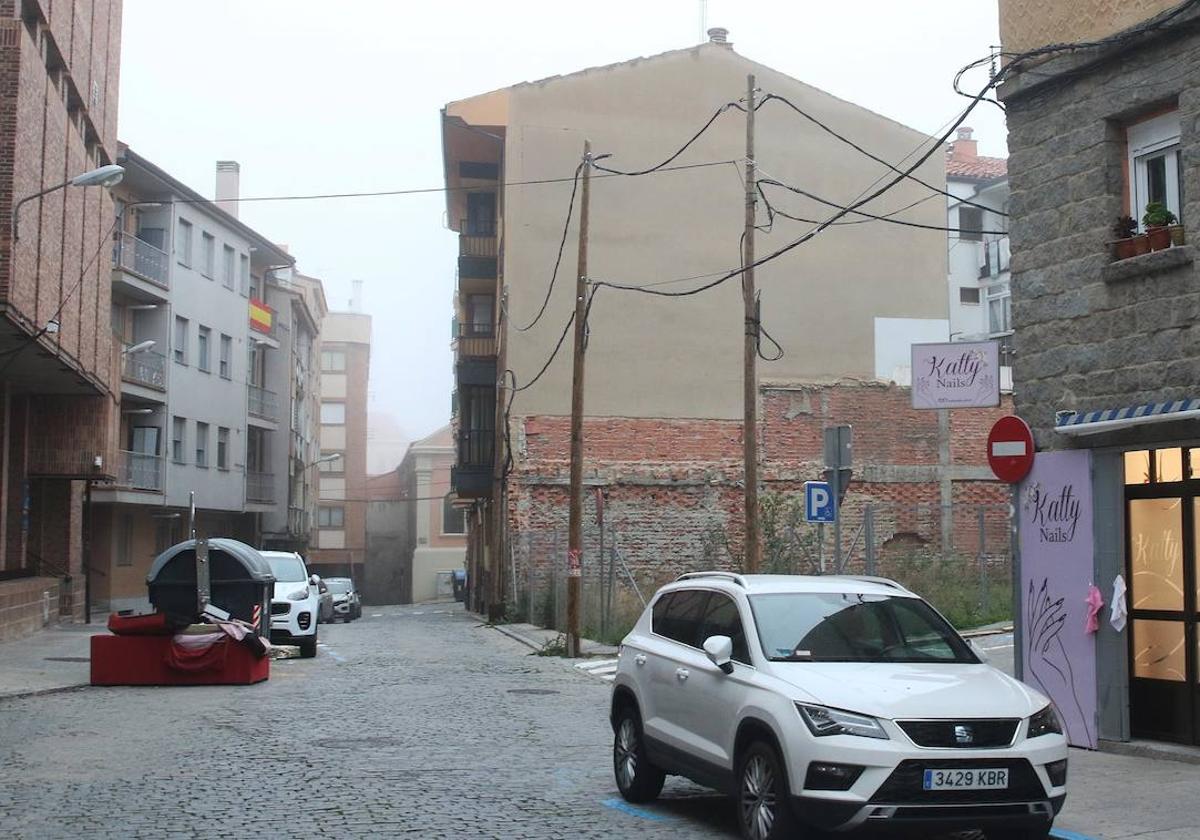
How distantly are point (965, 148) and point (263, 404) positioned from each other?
32267 mm

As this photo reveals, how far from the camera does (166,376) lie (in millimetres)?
46875

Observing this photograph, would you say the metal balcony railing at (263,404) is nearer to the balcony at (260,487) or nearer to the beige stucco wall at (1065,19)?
the balcony at (260,487)

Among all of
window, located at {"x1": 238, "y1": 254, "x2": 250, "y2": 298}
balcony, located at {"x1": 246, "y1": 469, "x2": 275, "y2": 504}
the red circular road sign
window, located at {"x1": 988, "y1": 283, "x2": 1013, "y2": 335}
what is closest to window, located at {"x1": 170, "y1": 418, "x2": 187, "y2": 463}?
balcony, located at {"x1": 246, "y1": 469, "x2": 275, "y2": 504}

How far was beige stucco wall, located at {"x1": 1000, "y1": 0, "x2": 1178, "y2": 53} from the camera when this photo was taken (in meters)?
11.8

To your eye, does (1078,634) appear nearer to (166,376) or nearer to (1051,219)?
(1051,219)

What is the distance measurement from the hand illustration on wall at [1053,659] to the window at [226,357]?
43735 mm

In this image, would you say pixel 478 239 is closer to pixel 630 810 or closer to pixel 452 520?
pixel 452 520

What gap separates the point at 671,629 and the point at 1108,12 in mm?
6614

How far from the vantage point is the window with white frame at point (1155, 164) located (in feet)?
38.1

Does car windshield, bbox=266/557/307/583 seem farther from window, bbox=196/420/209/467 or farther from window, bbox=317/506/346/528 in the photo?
window, bbox=317/506/346/528

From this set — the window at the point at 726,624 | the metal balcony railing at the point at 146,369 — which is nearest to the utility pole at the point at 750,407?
the window at the point at 726,624

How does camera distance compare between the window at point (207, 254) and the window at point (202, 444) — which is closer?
the window at point (202, 444)

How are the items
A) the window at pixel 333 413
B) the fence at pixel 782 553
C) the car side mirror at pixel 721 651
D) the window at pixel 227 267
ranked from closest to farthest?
the car side mirror at pixel 721 651
the fence at pixel 782 553
the window at pixel 227 267
the window at pixel 333 413

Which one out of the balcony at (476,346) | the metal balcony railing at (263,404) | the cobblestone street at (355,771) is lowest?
the cobblestone street at (355,771)
